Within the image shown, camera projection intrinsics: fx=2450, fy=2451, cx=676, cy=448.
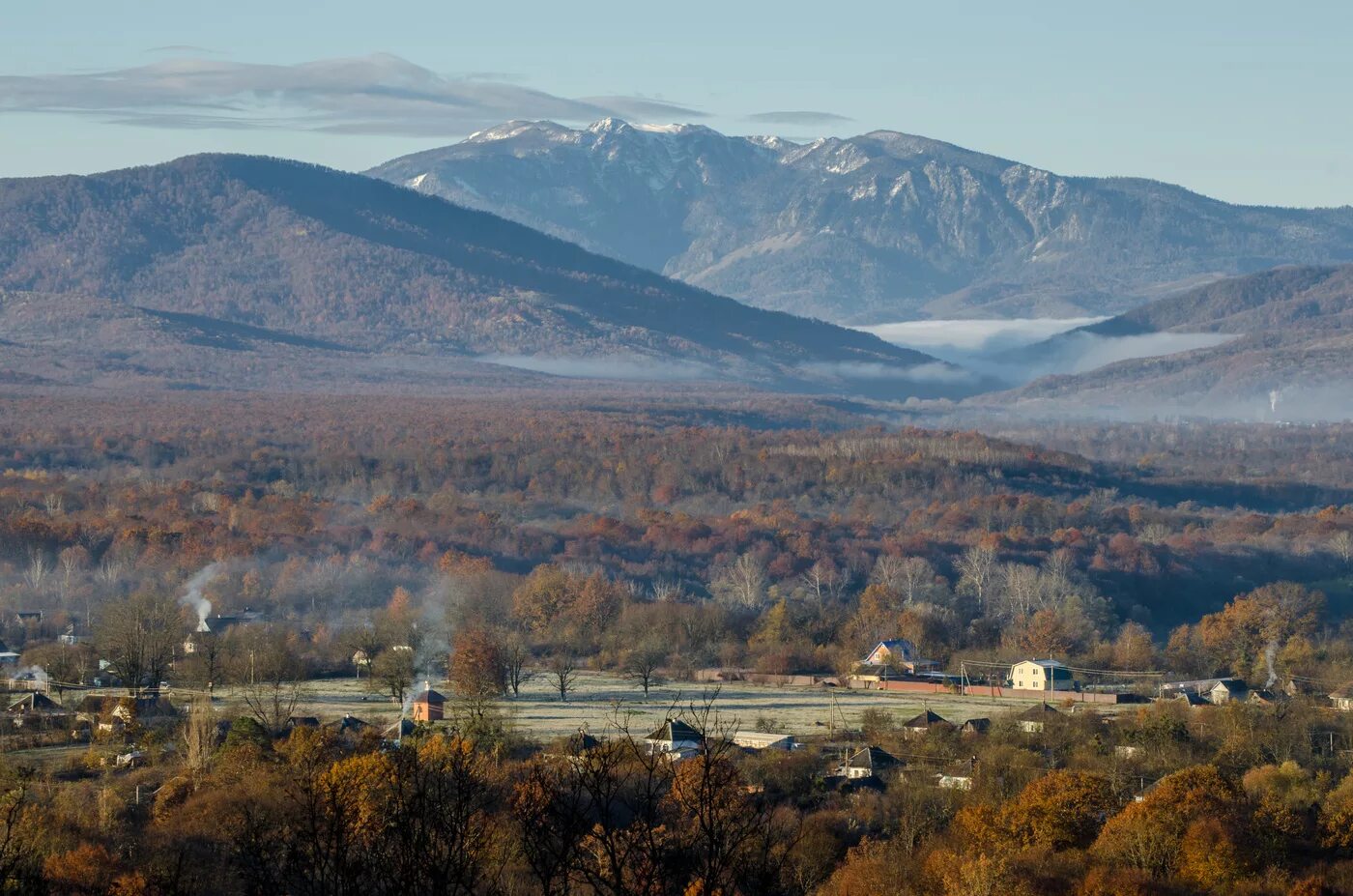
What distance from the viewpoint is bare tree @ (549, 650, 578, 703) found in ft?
184

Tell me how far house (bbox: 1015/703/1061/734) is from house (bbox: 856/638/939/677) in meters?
10.00

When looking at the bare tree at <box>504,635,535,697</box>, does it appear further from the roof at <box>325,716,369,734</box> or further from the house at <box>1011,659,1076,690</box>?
the house at <box>1011,659,1076,690</box>

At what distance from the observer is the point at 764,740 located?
45719mm

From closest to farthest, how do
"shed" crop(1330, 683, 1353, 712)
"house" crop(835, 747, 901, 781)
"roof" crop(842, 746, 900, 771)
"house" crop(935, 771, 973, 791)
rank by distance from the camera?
"house" crop(935, 771, 973, 791) < "house" crop(835, 747, 901, 781) < "roof" crop(842, 746, 900, 771) < "shed" crop(1330, 683, 1353, 712)

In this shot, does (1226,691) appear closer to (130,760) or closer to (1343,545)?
(130,760)

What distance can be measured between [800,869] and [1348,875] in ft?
25.4

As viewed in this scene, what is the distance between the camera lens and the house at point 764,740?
44.8 meters

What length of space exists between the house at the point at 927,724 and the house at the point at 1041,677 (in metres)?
11.3

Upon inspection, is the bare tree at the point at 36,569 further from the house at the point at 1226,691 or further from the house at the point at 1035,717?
the house at the point at 1226,691

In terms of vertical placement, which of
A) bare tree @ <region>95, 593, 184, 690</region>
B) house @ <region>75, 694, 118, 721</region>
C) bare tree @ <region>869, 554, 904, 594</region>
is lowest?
bare tree @ <region>869, 554, 904, 594</region>

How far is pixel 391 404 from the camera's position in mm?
168125

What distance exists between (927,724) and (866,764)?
485 centimetres

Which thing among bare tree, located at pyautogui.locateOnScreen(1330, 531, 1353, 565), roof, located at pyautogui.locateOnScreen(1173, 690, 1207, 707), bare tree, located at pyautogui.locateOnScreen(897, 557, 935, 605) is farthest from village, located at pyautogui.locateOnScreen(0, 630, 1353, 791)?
bare tree, located at pyautogui.locateOnScreen(1330, 531, 1353, 565)

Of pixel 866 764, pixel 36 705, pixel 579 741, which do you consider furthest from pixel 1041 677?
pixel 36 705
